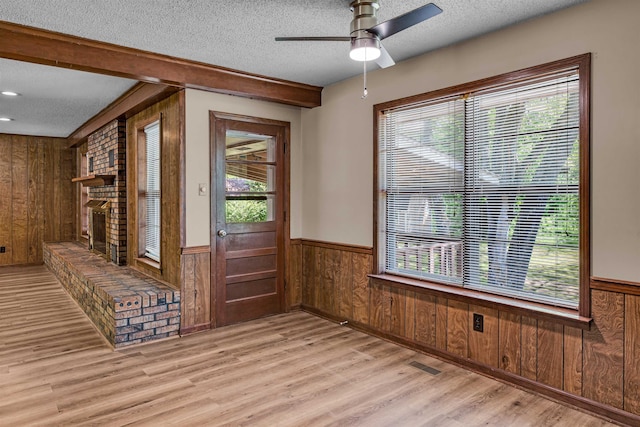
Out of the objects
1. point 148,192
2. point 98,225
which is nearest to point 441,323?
point 148,192

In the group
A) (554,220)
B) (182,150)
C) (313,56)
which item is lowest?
(554,220)

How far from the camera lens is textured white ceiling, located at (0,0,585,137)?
8.40 feet

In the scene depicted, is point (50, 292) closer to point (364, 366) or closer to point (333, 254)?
point (333, 254)

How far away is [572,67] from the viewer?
8.57ft

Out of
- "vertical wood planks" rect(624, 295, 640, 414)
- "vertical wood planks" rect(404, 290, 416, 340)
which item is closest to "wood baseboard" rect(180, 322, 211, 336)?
"vertical wood planks" rect(404, 290, 416, 340)

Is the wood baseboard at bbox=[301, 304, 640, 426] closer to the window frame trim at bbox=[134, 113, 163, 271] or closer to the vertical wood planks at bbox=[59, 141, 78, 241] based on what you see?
the window frame trim at bbox=[134, 113, 163, 271]

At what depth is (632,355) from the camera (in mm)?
2393

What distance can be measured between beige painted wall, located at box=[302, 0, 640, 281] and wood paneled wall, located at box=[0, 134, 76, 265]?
21.5 feet

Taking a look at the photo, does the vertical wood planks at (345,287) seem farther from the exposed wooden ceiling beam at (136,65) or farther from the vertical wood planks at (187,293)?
the exposed wooden ceiling beam at (136,65)

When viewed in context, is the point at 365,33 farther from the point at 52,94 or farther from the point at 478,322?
the point at 52,94

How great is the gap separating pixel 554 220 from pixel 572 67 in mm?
952

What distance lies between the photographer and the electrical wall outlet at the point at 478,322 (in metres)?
3.09

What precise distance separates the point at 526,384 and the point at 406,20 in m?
2.42

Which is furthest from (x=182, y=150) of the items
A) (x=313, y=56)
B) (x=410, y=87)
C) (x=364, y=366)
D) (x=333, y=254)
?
(x=364, y=366)
